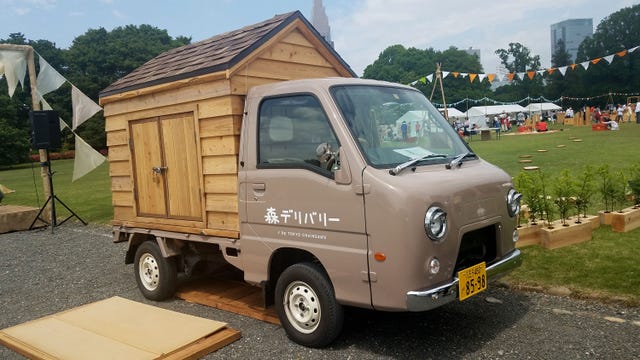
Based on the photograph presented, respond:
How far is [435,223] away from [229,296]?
119 inches

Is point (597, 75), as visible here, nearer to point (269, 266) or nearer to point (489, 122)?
point (489, 122)

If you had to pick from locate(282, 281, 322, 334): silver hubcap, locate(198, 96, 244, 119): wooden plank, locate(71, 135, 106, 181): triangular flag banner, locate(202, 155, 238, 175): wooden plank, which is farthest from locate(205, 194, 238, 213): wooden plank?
locate(71, 135, 106, 181): triangular flag banner

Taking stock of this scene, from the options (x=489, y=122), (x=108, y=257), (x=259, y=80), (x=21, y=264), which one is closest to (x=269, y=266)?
(x=259, y=80)

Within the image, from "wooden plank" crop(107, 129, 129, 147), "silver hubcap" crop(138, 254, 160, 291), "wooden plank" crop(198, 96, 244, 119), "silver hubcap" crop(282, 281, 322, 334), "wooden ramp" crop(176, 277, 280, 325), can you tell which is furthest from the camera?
"wooden plank" crop(107, 129, 129, 147)

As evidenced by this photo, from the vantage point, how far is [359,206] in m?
3.68

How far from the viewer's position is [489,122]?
164ft

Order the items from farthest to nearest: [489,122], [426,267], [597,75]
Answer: [597,75] < [489,122] < [426,267]

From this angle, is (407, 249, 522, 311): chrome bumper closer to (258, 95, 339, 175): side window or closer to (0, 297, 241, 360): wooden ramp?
(258, 95, 339, 175): side window

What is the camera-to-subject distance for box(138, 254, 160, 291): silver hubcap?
582cm

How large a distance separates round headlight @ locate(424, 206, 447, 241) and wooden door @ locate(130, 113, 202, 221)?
260 cm

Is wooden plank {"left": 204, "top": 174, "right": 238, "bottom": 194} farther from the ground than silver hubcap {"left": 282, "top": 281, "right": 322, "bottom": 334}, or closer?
farther from the ground

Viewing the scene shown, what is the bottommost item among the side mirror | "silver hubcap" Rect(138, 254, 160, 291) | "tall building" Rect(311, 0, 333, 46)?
"silver hubcap" Rect(138, 254, 160, 291)

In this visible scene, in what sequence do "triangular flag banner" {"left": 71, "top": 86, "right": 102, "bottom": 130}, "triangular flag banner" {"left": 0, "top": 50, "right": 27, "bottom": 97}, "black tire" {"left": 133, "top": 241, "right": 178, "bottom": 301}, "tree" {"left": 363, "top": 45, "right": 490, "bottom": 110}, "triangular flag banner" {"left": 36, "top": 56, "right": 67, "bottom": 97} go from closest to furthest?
"black tire" {"left": 133, "top": 241, "right": 178, "bottom": 301} < "triangular flag banner" {"left": 0, "top": 50, "right": 27, "bottom": 97} < "triangular flag banner" {"left": 71, "top": 86, "right": 102, "bottom": 130} < "triangular flag banner" {"left": 36, "top": 56, "right": 67, "bottom": 97} < "tree" {"left": 363, "top": 45, "right": 490, "bottom": 110}

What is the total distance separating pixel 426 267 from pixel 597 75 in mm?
70520
